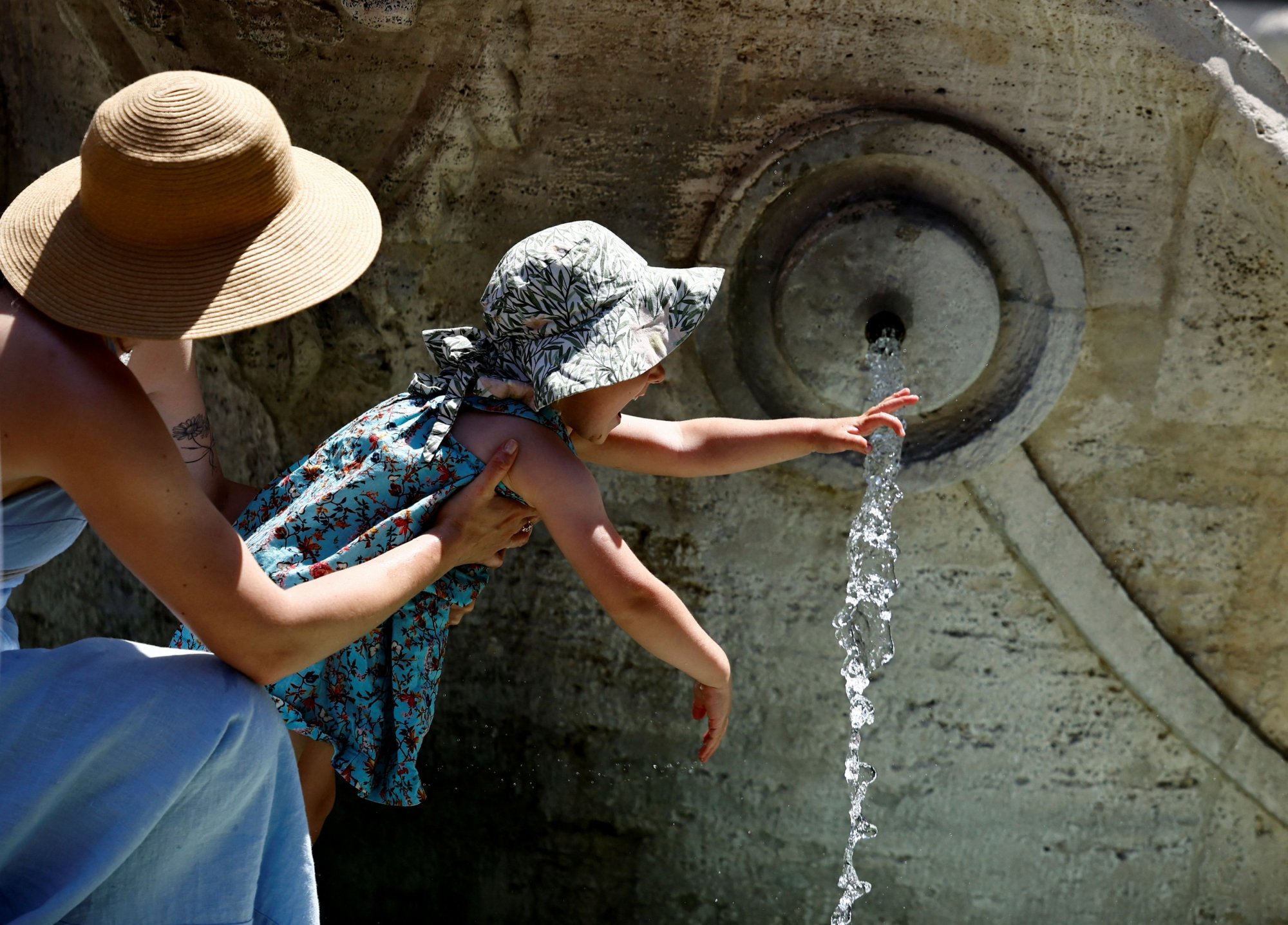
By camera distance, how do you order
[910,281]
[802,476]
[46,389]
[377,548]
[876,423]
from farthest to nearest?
[802,476] → [910,281] → [876,423] → [377,548] → [46,389]

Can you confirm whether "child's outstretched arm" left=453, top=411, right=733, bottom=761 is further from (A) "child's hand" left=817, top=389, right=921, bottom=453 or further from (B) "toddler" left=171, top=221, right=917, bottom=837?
(A) "child's hand" left=817, top=389, right=921, bottom=453

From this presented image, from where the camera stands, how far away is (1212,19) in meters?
2.21

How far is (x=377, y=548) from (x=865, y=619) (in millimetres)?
1017

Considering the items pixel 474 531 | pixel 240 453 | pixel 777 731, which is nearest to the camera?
pixel 474 531

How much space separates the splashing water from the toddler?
0.53 meters

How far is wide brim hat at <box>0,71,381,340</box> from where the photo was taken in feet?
4.77

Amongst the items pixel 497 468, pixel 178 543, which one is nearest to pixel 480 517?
pixel 497 468

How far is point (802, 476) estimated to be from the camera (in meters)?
2.44

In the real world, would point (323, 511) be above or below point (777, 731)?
above

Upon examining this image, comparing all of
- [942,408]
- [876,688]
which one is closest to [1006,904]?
[876,688]

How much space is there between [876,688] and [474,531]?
99 centimetres

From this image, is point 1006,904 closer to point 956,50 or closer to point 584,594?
point 584,594

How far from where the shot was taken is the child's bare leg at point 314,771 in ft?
6.64

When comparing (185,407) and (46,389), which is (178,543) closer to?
(46,389)
